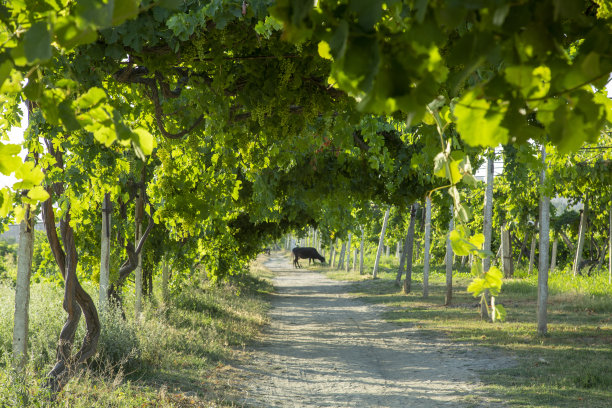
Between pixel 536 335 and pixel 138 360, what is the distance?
244 inches

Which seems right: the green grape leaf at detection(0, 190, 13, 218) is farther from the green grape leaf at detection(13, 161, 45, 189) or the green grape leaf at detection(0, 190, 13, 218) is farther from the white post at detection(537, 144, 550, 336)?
the white post at detection(537, 144, 550, 336)

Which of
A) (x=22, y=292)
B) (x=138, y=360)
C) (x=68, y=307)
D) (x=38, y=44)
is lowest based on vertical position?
(x=138, y=360)

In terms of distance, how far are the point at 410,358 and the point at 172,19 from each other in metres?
6.73

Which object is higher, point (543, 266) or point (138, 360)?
point (543, 266)

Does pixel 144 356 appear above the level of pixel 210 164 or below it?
below

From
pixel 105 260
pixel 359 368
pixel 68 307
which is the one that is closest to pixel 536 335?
pixel 359 368

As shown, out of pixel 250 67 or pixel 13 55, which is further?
pixel 250 67

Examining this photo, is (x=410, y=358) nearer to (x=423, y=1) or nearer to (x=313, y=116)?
(x=313, y=116)

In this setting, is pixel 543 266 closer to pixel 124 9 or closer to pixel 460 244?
pixel 460 244

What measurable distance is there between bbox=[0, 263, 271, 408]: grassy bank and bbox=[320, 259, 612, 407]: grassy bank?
3.39 meters

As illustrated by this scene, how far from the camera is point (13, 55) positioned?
837 millimetres

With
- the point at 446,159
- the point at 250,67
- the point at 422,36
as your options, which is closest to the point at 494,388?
the point at 250,67

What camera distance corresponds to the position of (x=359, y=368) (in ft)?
24.0

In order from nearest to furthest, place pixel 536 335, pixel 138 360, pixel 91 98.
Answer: pixel 91 98
pixel 138 360
pixel 536 335
